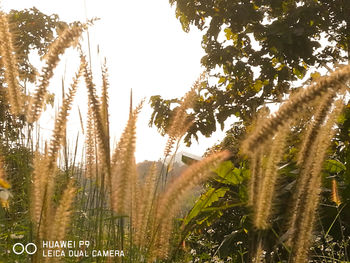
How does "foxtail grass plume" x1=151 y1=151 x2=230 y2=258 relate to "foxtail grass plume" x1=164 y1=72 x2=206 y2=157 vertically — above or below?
below

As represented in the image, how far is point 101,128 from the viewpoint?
1.37m

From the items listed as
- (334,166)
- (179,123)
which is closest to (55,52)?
(179,123)

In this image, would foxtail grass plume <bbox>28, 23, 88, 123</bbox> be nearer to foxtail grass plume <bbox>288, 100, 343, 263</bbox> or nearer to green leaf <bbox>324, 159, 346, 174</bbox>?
foxtail grass plume <bbox>288, 100, 343, 263</bbox>

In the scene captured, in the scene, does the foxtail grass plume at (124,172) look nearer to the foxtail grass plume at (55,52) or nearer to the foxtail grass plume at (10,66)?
the foxtail grass plume at (55,52)

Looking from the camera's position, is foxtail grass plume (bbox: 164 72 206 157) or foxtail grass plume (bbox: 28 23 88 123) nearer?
foxtail grass plume (bbox: 28 23 88 123)

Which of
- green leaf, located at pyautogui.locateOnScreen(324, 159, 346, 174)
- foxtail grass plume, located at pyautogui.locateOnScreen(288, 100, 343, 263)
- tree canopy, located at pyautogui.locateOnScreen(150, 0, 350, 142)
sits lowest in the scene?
foxtail grass plume, located at pyautogui.locateOnScreen(288, 100, 343, 263)

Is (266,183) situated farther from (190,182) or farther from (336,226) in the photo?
(336,226)

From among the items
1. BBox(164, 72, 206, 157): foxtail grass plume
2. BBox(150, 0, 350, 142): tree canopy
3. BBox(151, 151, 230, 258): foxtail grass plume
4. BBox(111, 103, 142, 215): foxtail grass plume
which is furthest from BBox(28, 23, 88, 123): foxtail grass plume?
BBox(150, 0, 350, 142): tree canopy

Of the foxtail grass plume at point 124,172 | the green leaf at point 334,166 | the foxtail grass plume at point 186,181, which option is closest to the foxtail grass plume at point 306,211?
the foxtail grass plume at point 186,181

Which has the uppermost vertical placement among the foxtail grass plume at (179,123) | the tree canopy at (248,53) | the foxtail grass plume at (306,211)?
the tree canopy at (248,53)

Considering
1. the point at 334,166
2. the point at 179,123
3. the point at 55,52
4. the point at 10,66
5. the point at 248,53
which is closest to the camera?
the point at 55,52

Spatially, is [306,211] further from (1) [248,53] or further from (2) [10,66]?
(1) [248,53]

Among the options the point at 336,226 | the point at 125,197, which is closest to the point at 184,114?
the point at 125,197

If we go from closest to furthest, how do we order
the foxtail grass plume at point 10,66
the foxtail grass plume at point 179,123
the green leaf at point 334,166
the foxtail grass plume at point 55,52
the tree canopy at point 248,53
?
the foxtail grass plume at point 55,52, the foxtail grass plume at point 10,66, the foxtail grass plume at point 179,123, the green leaf at point 334,166, the tree canopy at point 248,53
